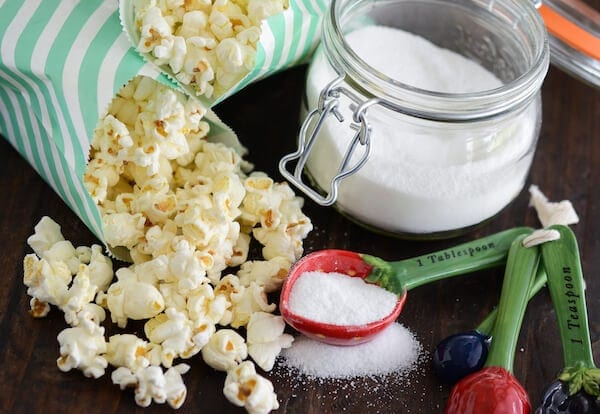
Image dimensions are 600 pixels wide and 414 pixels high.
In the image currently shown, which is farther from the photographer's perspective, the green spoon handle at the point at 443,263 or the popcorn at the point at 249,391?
the green spoon handle at the point at 443,263

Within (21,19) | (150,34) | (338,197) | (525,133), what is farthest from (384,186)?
(21,19)

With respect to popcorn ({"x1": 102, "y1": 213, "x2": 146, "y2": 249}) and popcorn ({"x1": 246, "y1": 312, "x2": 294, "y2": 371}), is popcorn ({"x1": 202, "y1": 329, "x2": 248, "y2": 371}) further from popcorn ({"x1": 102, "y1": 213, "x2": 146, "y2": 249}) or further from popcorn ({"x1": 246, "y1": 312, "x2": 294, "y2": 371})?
popcorn ({"x1": 102, "y1": 213, "x2": 146, "y2": 249})

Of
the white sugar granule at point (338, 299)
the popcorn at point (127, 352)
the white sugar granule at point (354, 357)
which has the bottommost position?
the white sugar granule at point (354, 357)

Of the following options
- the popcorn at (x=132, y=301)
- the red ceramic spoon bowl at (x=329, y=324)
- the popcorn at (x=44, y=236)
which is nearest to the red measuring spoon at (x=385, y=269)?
the red ceramic spoon bowl at (x=329, y=324)

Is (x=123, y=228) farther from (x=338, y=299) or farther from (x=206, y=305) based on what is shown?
(x=338, y=299)

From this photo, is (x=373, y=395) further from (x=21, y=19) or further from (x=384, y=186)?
(x=21, y=19)

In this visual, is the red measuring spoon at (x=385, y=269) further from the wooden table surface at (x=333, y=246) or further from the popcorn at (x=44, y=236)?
the popcorn at (x=44, y=236)
